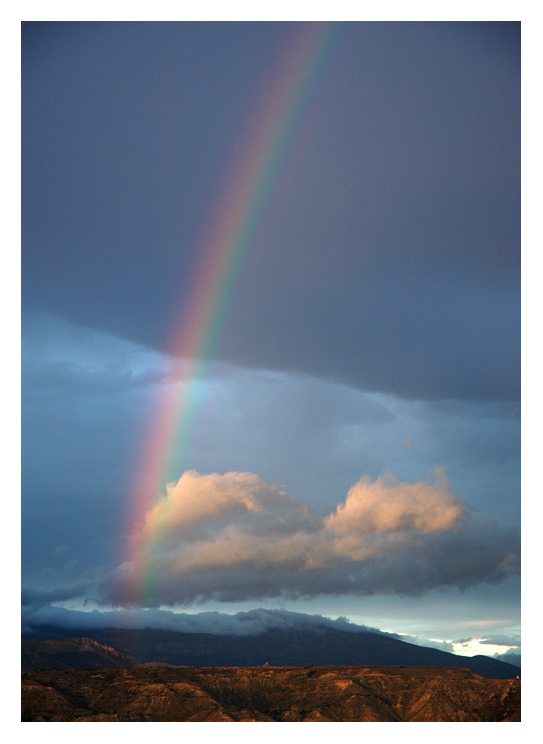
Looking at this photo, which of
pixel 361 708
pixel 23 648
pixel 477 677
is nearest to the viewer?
pixel 361 708

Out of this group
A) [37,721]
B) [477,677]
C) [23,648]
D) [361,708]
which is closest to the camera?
[37,721]

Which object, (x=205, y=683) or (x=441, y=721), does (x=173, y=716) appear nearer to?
(x=205, y=683)

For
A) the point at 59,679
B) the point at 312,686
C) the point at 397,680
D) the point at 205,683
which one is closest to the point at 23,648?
the point at 59,679

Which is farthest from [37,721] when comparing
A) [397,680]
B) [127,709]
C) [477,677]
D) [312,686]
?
[477,677]

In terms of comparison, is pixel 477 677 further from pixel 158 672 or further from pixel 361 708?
pixel 158 672

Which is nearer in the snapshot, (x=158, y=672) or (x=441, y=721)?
(x=441, y=721)

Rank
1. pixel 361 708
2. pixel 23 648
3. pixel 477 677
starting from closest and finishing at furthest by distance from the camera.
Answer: pixel 361 708 → pixel 477 677 → pixel 23 648
